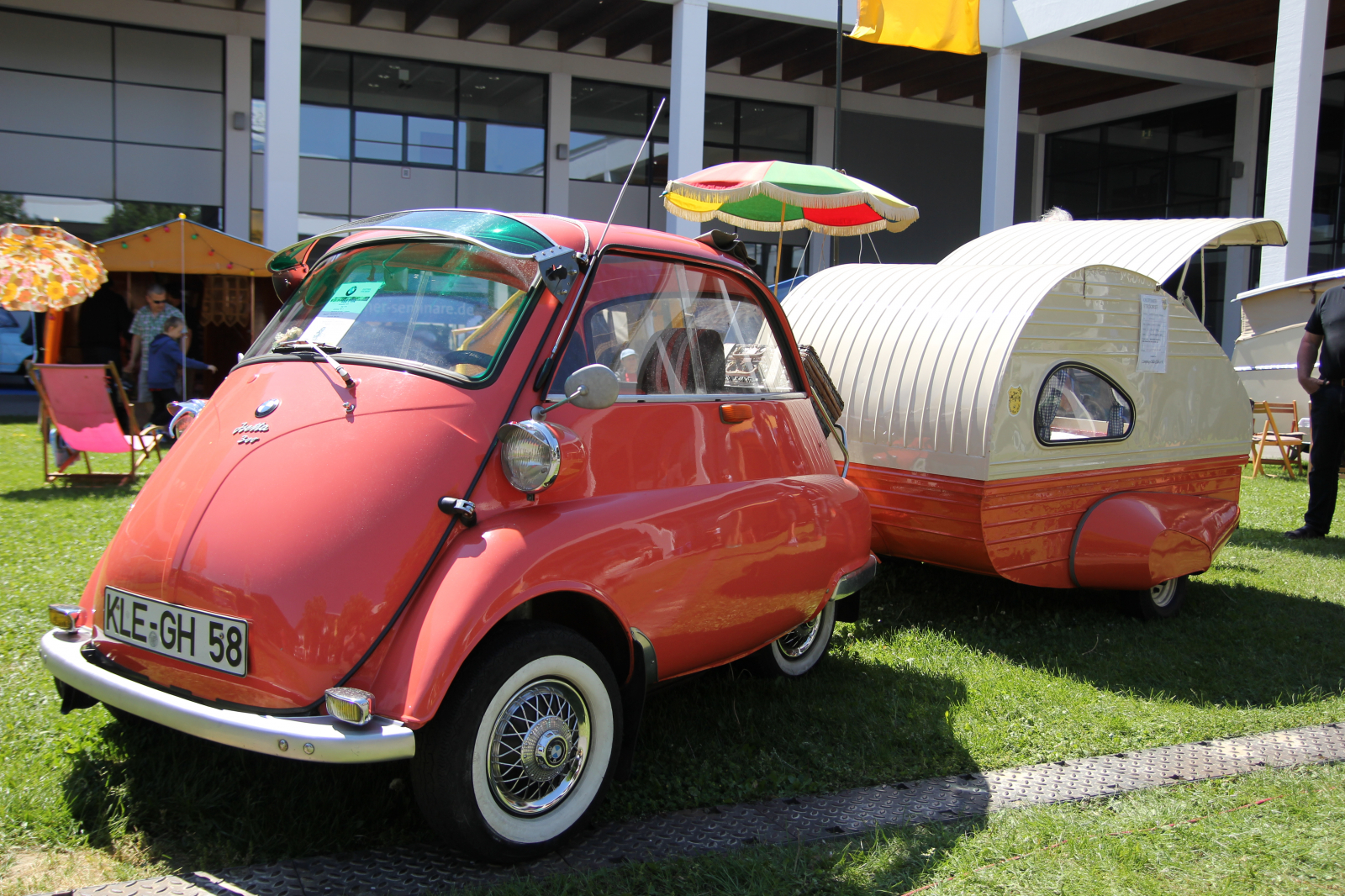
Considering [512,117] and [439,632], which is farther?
[512,117]

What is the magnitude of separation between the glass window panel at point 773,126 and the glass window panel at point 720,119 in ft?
0.68

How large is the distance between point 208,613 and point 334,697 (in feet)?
1.68

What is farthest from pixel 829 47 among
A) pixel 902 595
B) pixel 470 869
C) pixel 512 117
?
pixel 470 869

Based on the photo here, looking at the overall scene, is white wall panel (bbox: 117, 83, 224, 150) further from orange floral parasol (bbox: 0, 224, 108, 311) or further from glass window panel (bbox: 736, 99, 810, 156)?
glass window panel (bbox: 736, 99, 810, 156)

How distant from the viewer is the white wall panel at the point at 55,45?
1777 cm

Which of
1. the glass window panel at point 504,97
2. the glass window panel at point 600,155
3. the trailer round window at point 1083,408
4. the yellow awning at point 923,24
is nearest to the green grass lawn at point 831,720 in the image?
the trailer round window at point 1083,408

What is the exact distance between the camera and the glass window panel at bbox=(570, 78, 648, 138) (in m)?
21.9

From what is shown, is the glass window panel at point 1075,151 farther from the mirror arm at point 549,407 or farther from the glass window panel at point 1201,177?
the mirror arm at point 549,407

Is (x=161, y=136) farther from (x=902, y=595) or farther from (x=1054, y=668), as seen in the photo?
(x=1054, y=668)

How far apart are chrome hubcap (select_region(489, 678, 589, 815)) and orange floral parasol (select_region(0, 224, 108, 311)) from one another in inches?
326

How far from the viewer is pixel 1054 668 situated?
521cm

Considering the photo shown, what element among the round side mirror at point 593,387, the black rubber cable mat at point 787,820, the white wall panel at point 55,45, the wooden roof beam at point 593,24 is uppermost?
the wooden roof beam at point 593,24

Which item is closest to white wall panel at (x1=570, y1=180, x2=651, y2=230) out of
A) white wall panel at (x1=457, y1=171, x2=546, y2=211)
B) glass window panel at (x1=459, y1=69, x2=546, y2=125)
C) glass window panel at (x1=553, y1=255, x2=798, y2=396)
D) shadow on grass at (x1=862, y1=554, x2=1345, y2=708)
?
white wall panel at (x1=457, y1=171, x2=546, y2=211)

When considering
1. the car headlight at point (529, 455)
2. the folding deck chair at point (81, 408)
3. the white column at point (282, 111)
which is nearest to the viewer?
the car headlight at point (529, 455)
